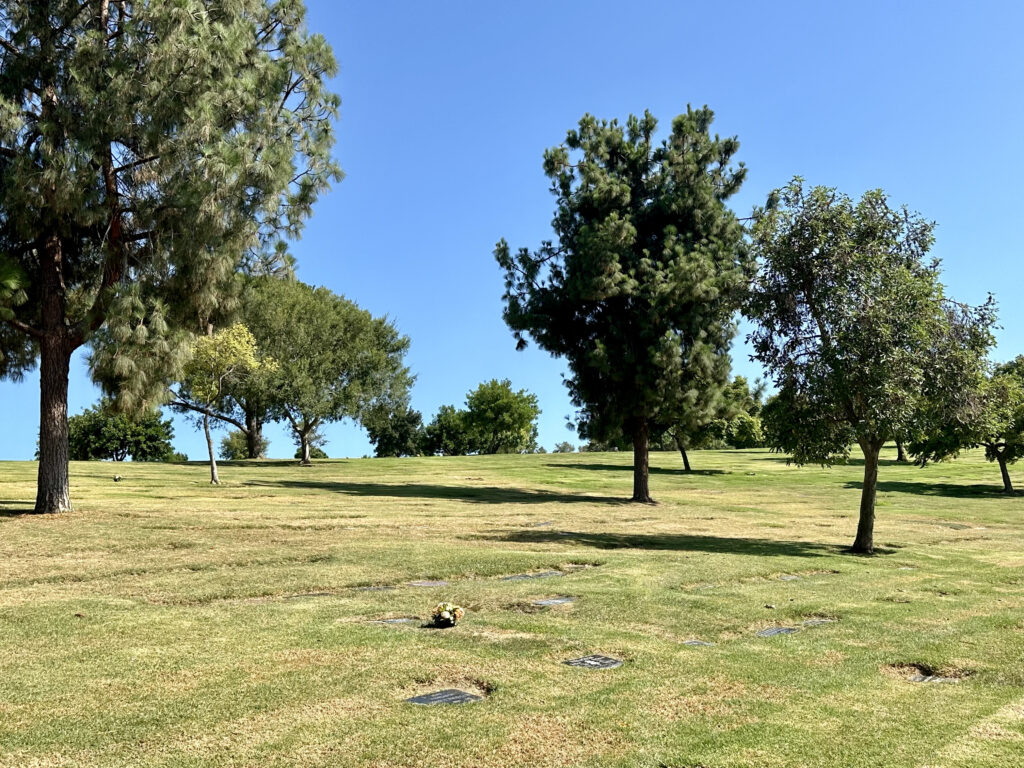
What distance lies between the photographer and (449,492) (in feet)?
116

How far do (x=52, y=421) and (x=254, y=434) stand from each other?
4117cm

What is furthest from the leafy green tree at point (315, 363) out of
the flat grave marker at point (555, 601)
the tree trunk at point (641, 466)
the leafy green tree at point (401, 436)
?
the flat grave marker at point (555, 601)

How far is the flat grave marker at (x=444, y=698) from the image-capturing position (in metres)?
6.51

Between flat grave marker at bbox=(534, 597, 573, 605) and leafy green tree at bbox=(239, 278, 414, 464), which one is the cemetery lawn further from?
leafy green tree at bbox=(239, 278, 414, 464)

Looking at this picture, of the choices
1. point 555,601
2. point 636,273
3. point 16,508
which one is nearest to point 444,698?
point 555,601

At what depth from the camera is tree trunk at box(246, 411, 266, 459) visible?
195ft

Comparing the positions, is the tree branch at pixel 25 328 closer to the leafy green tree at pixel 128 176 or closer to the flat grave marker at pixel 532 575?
the leafy green tree at pixel 128 176

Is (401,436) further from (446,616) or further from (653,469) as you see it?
(446,616)

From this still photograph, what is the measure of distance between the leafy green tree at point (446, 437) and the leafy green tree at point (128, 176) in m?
65.9

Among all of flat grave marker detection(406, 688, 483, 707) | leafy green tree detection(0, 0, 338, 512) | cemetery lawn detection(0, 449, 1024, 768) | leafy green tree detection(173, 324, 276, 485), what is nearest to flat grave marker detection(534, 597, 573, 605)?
cemetery lawn detection(0, 449, 1024, 768)

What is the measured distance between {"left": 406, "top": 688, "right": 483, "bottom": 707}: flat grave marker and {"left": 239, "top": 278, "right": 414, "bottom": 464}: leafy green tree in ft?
153

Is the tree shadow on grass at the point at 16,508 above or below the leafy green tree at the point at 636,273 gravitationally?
below

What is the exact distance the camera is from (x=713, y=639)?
916 cm

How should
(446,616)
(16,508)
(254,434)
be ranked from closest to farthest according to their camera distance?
(446,616) < (16,508) < (254,434)
